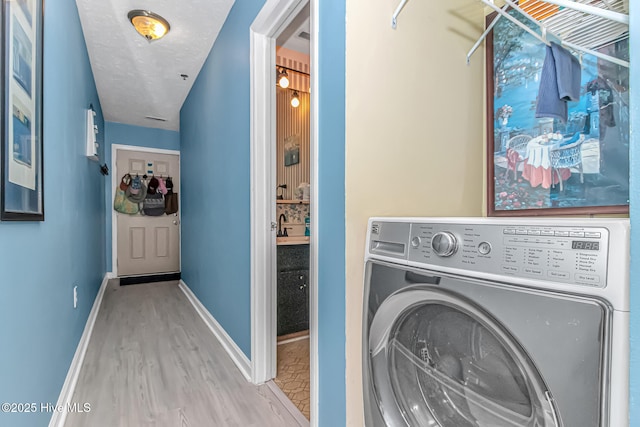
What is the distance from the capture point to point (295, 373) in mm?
2027

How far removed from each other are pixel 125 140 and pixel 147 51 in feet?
8.64

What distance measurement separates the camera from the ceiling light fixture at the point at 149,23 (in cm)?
231

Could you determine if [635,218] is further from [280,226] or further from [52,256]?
[280,226]

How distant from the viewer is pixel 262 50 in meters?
1.87

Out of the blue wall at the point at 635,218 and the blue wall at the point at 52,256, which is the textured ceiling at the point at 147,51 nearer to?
the blue wall at the point at 52,256

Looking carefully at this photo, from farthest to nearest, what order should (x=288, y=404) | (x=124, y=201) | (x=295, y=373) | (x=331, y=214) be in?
(x=124, y=201) < (x=295, y=373) < (x=288, y=404) < (x=331, y=214)

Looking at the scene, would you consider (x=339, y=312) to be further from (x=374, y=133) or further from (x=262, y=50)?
(x=262, y=50)

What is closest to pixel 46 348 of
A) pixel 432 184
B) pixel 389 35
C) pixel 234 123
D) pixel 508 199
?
pixel 234 123

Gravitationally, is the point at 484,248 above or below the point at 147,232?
above

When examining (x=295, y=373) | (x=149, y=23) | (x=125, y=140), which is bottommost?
(x=295, y=373)

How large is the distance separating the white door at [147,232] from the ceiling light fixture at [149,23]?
10.1 ft

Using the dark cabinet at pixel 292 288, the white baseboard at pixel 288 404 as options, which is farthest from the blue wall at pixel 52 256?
the dark cabinet at pixel 292 288

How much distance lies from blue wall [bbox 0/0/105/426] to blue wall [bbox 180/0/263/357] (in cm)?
97

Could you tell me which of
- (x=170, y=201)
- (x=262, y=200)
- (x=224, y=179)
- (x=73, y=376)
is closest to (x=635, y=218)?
(x=262, y=200)
